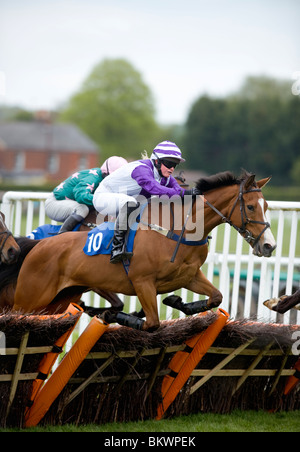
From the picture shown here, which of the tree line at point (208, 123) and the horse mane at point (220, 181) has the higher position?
the tree line at point (208, 123)

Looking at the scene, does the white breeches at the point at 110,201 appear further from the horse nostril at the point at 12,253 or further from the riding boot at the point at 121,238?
the horse nostril at the point at 12,253

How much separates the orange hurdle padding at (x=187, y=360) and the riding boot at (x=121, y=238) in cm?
87

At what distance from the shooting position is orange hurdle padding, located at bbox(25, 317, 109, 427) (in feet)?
14.8

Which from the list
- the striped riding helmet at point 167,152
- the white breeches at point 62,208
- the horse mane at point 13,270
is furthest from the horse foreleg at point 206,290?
the horse mane at point 13,270

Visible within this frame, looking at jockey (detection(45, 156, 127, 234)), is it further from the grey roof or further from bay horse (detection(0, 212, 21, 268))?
the grey roof

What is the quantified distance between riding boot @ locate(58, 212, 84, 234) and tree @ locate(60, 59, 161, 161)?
5549 centimetres

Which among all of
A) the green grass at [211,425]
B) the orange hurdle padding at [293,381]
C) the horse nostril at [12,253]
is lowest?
the green grass at [211,425]

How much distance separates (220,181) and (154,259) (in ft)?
2.80

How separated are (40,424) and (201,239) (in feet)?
6.27

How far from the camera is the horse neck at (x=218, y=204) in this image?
5230 mm

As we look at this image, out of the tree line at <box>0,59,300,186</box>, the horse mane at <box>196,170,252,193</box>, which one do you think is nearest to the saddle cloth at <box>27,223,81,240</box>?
the horse mane at <box>196,170,252,193</box>

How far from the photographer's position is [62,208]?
6.29 m

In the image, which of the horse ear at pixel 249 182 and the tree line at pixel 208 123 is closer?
the horse ear at pixel 249 182

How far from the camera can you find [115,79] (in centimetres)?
6356
